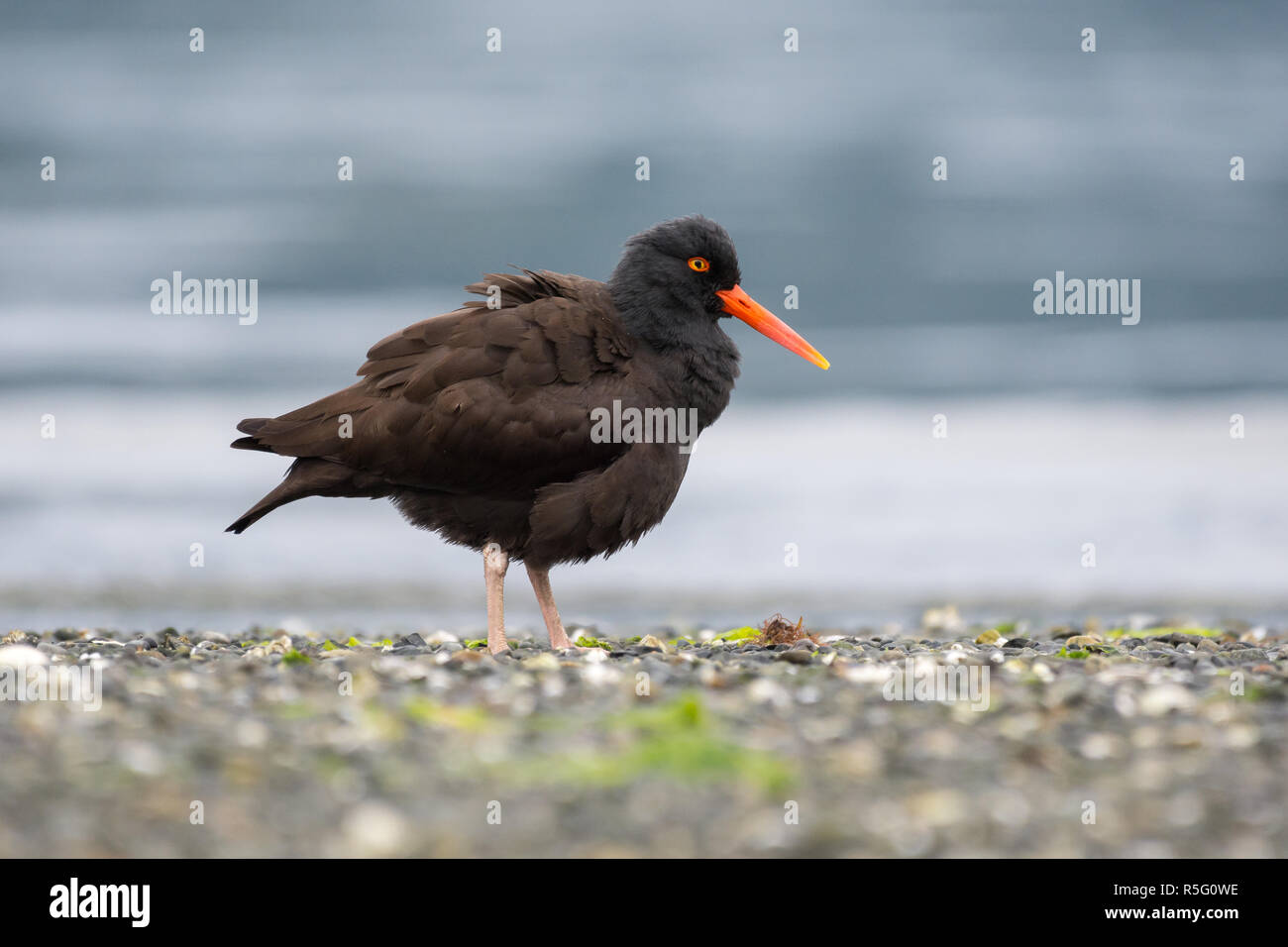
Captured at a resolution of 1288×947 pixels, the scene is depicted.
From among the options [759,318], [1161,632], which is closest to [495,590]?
[759,318]

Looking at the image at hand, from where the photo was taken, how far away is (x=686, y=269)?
27.3ft

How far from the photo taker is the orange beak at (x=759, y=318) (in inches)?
339

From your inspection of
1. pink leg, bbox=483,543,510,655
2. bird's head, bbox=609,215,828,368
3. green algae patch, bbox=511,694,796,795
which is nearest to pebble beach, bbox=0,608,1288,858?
green algae patch, bbox=511,694,796,795

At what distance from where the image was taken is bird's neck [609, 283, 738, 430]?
313 inches

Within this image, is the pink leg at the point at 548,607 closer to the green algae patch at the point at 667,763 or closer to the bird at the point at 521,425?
the bird at the point at 521,425

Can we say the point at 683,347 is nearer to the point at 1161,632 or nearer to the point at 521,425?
the point at 521,425

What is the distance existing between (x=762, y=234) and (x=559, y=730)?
83.3ft

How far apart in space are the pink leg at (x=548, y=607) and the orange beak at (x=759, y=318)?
207 centimetres

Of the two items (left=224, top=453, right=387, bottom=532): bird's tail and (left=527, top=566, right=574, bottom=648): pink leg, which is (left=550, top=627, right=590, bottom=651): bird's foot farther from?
(left=224, top=453, right=387, bottom=532): bird's tail

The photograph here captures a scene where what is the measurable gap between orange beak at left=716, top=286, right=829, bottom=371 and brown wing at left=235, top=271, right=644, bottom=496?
3.43ft

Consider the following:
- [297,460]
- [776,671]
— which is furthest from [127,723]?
[297,460]

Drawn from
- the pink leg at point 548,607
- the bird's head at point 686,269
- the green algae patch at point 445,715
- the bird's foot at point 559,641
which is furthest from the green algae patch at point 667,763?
the bird's head at point 686,269

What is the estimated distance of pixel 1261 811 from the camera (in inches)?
163
